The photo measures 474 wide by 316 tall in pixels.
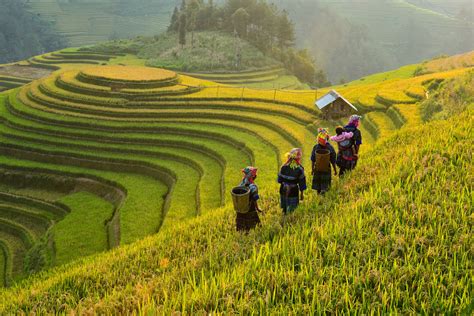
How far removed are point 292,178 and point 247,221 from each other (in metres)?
1.31

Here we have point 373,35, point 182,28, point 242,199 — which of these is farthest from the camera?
point 373,35

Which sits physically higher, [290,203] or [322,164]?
[322,164]

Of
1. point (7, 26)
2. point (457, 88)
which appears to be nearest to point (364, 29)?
point (7, 26)

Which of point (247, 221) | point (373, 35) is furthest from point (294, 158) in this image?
point (373, 35)

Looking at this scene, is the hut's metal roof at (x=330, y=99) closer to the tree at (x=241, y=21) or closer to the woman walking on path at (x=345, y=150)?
the woman walking on path at (x=345, y=150)

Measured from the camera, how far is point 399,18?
6757 inches

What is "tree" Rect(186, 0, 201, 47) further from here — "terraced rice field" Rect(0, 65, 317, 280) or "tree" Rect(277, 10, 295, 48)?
"terraced rice field" Rect(0, 65, 317, 280)

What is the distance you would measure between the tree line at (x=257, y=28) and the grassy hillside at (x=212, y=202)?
1234 inches

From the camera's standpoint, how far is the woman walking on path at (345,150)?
29.4 feet

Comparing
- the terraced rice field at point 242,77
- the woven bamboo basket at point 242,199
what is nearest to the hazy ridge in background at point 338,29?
the terraced rice field at point 242,77

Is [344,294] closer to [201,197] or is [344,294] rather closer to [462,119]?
[462,119]

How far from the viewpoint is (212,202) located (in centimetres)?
1669

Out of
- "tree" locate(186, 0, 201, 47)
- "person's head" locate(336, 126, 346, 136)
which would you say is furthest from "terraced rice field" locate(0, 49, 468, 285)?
"tree" locate(186, 0, 201, 47)

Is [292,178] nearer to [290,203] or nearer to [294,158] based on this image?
[294,158]
